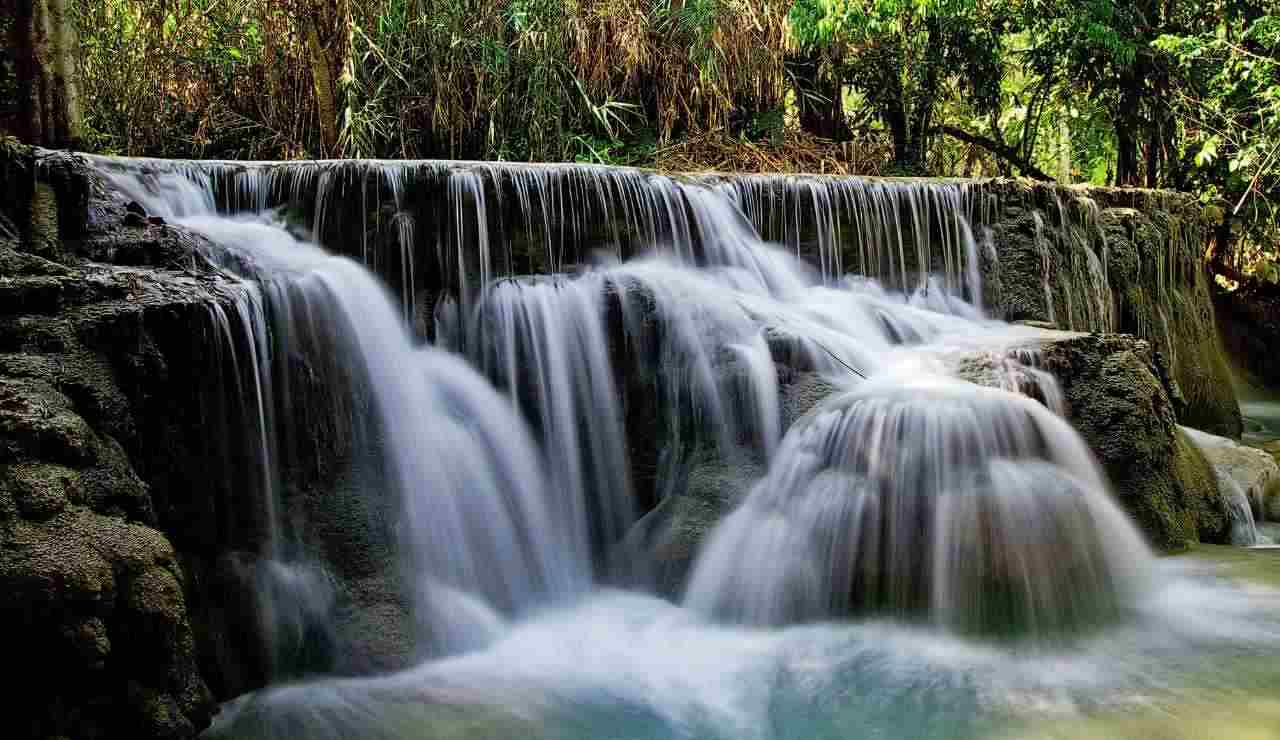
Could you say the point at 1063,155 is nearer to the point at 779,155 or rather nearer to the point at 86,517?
the point at 779,155

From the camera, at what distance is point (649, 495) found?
5.23m

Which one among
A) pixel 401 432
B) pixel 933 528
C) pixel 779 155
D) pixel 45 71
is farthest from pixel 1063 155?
pixel 45 71

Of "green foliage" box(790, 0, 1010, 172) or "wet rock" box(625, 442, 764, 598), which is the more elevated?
"green foliage" box(790, 0, 1010, 172)

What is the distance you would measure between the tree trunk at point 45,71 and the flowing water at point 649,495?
1.98ft

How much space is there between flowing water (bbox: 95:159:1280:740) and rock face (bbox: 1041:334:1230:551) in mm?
168

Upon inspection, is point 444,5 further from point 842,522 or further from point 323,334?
point 842,522

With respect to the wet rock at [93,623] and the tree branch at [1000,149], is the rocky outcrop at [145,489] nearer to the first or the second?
the wet rock at [93,623]

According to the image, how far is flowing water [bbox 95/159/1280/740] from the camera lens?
364 cm

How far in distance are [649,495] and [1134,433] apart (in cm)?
244

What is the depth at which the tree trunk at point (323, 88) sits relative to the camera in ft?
25.3

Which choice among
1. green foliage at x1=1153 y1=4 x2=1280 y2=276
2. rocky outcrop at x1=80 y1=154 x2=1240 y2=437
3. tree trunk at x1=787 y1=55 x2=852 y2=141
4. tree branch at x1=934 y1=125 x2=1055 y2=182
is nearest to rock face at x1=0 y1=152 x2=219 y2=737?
rocky outcrop at x1=80 y1=154 x2=1240 y2=437

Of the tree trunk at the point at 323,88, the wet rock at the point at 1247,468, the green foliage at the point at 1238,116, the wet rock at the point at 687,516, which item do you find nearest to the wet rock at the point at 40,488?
the wet rock at the point at 687,516

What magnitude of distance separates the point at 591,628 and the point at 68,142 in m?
3.80

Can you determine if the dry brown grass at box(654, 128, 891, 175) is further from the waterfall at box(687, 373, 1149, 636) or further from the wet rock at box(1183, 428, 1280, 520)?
the wet rock at box(1183, 428, 1280, 520)
